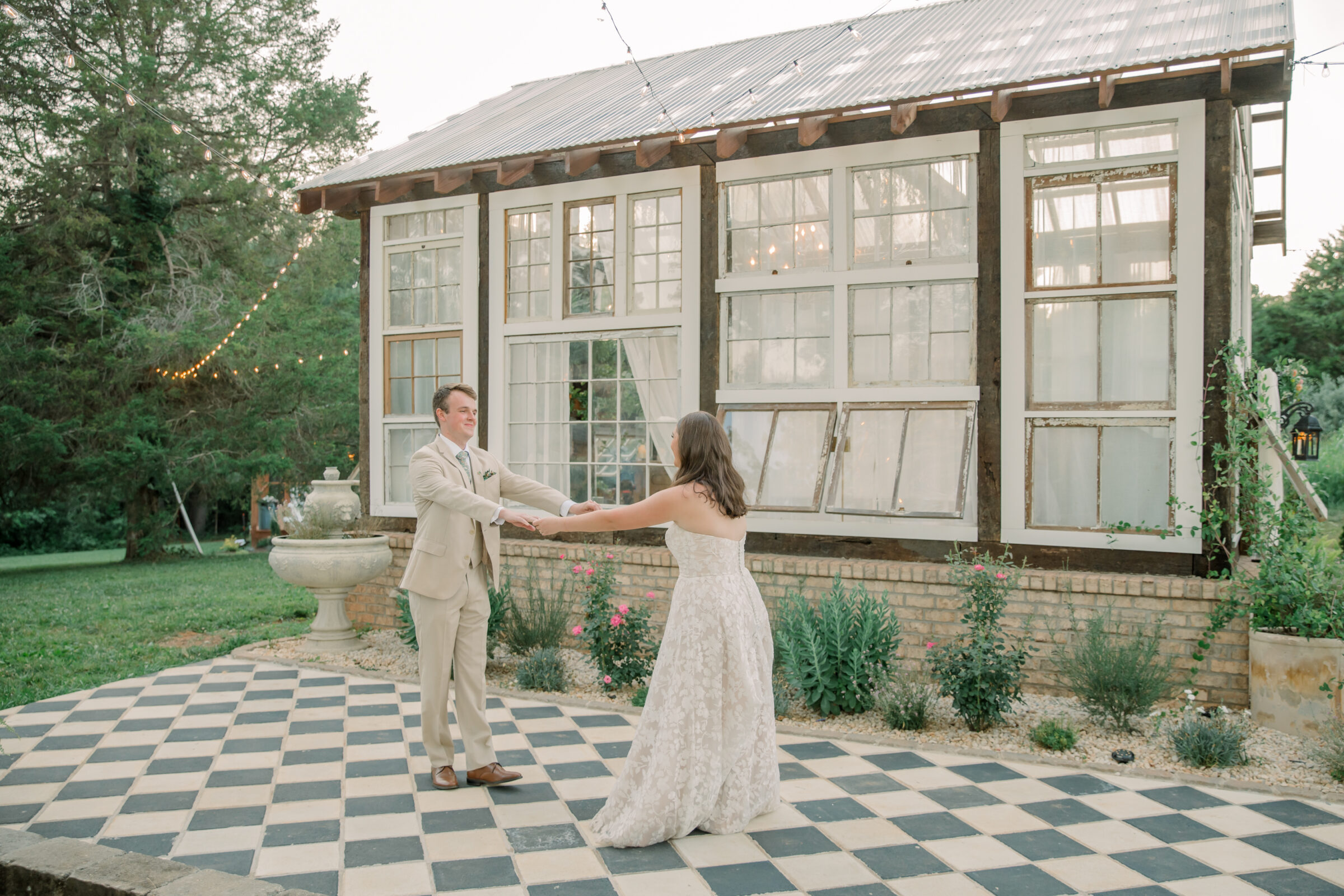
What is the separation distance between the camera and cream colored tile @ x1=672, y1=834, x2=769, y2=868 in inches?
140

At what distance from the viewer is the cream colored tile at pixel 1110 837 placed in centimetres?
373

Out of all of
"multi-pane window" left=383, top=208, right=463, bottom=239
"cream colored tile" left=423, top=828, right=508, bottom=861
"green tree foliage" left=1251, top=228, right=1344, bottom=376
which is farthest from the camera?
"green tree foliage" left=1251, top=228, right=1344, bottom=376

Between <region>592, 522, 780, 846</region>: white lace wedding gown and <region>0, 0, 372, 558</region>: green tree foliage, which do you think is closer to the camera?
<region>592, 522, 780, 846</region>: white lace wedding gown

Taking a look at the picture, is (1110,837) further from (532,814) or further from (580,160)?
(580,160)

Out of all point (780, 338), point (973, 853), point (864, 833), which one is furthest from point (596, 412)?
point (973, 853)

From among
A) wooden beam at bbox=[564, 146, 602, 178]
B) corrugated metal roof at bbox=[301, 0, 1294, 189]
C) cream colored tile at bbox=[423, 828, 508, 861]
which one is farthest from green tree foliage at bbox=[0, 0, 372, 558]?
cream colored tile at bbox=[423, 828, 508, 861]

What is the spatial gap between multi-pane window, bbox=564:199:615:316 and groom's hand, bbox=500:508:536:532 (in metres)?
3.77

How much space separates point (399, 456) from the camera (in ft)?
29.3

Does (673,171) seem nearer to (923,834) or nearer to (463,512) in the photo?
(463,512)

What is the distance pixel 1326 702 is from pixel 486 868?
4.53 metres

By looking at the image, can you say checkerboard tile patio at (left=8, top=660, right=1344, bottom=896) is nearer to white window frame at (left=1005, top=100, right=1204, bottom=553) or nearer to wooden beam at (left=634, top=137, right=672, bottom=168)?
white window frame at (left=1005, top=100, right=1204, bottom=553)

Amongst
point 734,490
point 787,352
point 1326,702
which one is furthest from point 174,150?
point 1326,702

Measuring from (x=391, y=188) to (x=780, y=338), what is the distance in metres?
3.86

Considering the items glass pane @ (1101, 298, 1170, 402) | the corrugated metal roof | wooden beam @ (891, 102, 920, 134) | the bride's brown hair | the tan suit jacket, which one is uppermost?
the corrugated metal roof
